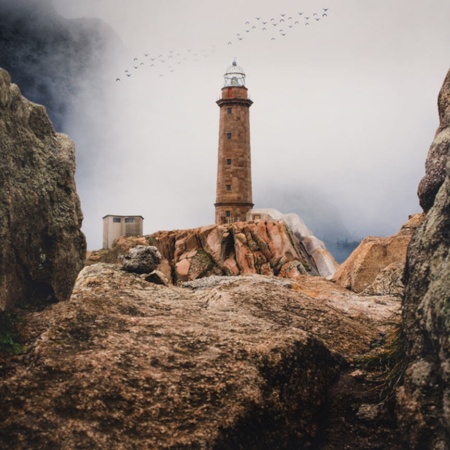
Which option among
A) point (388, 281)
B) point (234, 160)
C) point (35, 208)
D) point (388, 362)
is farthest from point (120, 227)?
point (388, 362)

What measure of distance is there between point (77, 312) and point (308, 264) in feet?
124

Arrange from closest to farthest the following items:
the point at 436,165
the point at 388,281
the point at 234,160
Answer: the point at 436,165
the point at 388,281
the point at 234,160

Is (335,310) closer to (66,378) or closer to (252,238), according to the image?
(66,378)

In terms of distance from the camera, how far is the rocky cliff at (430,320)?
4.68m

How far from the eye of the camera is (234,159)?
5753 centimetres

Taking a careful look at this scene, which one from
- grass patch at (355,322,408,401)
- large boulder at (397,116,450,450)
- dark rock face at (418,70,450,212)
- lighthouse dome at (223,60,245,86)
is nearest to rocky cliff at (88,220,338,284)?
lighthouse dome at (223,60,245,86)

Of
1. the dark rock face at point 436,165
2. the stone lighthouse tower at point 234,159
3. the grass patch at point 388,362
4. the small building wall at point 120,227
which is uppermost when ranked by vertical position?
the stone lighthouse tower at point 234,159

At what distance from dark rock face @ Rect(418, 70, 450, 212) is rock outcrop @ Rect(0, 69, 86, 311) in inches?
223

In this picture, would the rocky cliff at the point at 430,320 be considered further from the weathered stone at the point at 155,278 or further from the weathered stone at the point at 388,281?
the weathered stone at the point at 388,281

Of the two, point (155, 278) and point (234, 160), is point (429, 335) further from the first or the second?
point (234, 160)

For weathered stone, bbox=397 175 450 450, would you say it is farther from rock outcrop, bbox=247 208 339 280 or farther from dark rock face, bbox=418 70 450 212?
rock outcrop, bbox=247 208 339 280

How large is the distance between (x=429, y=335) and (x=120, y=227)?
4594 centimetres

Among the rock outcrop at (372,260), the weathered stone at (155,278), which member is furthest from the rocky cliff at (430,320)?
the rock outcrop at (372,260)

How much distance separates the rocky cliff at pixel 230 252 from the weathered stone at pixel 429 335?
3411 centimetres
